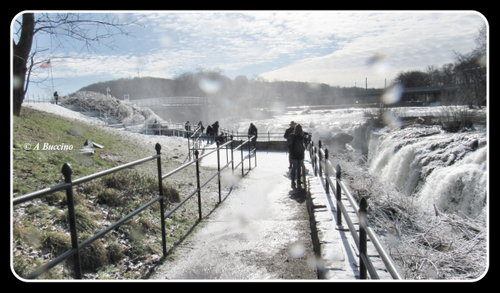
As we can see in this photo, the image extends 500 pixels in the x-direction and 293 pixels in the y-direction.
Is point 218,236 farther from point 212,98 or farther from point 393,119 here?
point 212,98

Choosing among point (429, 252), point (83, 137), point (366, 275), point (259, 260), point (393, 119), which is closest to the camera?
point (366, 275)

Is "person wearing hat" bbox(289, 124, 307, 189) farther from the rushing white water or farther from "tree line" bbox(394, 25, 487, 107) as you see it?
"tree line" bbox(394, 25, 487, 107)

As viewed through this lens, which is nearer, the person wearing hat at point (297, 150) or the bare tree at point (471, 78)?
the person wearing hat at point (297, 150)

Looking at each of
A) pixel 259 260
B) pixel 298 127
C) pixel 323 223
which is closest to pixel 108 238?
pixel 259 260

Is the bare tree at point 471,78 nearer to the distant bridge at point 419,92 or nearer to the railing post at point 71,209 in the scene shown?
the distant bridge at point 419,92

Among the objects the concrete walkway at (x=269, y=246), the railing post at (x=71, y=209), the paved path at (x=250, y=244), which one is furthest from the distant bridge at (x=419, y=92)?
the railing post at (x=71, y=209)

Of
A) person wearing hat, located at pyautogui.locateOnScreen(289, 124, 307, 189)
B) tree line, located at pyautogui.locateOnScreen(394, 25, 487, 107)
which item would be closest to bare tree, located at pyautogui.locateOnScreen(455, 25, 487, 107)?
tree line, located at pyautogui.locateOnScreen(394, 25, 487, 107)

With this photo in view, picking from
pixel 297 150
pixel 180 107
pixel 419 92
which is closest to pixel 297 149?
pixel 297 150

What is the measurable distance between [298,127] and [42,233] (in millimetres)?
5401

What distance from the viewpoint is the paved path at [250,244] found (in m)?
3.26

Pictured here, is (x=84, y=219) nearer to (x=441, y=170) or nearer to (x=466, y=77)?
(x=441, y=170)

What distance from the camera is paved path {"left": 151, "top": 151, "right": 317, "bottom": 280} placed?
326 cm

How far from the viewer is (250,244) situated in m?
4.00

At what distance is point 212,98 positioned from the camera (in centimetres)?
8281
